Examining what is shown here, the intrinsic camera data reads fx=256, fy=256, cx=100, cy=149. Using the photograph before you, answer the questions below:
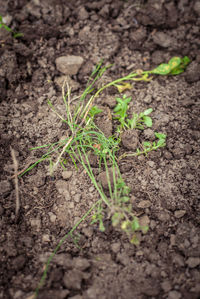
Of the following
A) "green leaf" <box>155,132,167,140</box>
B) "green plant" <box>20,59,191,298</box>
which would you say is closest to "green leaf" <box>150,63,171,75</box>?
"green plant" <box>20,59,191,298</box>

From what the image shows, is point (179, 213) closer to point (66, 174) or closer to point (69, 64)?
point (66, 174)

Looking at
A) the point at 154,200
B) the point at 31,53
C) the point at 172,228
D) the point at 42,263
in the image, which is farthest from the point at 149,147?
the point at 31,53

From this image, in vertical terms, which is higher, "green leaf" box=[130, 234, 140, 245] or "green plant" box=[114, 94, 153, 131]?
"green plant" box=[114, 94, 153, 131]

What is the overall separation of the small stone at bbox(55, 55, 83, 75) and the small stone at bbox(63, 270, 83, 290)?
5.49 ft

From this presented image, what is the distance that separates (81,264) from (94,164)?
72 centimetres

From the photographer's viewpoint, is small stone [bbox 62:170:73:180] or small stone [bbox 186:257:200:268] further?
small stone [bbox 62:170:73:180]

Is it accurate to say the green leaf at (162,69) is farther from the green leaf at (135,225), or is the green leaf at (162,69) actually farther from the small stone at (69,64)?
the green leaf at (135,225)

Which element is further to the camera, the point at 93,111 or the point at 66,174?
the point at 93,111

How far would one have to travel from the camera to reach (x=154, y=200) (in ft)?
6.25

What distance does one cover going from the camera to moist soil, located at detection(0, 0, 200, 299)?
1.67m

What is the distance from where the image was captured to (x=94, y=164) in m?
2.02

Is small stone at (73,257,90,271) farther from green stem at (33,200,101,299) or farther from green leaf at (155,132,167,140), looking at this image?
green leaf at (155,132,167,140)

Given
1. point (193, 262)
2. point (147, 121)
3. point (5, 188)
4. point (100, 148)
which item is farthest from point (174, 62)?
point (5, 188)

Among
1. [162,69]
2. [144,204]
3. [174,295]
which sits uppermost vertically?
[162,69]
